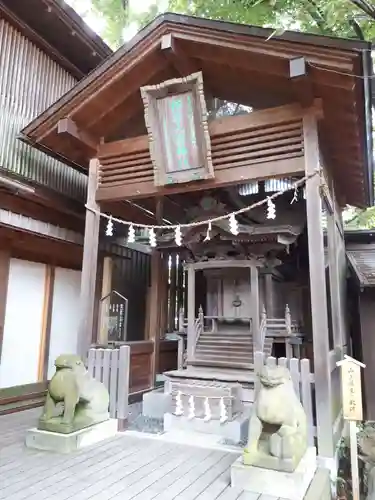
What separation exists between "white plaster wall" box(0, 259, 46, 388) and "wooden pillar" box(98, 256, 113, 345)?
1.31m

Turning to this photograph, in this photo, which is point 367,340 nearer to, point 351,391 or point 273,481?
point 351,391

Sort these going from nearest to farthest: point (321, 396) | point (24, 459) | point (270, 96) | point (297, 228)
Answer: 1. point (24, 459)
2. point (321, 396)
3. point (270, 96)
4. point (297, 228)

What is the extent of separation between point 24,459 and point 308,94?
205 inches

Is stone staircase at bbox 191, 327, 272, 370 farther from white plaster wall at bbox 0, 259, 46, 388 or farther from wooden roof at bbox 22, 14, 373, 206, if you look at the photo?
wooden roof at bbox 22, 14, 373, 206

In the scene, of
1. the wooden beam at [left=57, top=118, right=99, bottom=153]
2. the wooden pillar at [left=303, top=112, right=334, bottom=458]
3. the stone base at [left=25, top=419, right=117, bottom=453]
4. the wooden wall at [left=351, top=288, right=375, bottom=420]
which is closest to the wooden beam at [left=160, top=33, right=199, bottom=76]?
the wooden beam at [left=57, top=118, right=99, bottom=153]

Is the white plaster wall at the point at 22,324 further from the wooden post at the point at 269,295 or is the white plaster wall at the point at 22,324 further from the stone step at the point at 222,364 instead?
the wooden post at the point at 269,295

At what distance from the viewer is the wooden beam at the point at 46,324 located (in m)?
7.40

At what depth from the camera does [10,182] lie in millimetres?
5730

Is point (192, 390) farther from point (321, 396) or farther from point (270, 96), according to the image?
point (270, 96)

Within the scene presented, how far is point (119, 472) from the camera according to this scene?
397 cm

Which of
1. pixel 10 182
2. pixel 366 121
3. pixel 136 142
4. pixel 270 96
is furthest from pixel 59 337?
pixel 366 121

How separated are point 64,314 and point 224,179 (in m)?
4.48

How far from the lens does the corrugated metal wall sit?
6.75 metres

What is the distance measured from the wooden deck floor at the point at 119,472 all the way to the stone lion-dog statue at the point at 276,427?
0.32 meters
